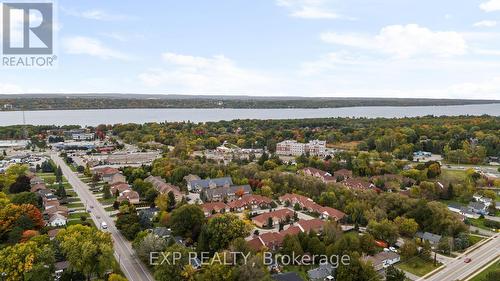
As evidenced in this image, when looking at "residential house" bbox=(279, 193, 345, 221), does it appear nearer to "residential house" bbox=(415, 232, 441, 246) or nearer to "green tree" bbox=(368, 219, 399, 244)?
"green tree" bbox=(368, 219, 399, 244)

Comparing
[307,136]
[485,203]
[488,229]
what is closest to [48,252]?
[488,229]

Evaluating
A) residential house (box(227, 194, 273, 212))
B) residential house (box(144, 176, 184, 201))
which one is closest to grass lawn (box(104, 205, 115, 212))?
residential house (box(144, 176, 184, 201))

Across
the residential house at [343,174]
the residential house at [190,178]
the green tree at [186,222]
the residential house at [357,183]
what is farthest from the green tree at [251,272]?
the residential house at [343,174]

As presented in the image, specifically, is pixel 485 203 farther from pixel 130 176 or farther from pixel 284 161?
pixel 130 176

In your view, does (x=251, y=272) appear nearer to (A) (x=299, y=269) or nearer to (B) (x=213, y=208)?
(A) (x=299, y=269)

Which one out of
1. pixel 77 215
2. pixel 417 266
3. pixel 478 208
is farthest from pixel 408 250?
pixel 77 215
